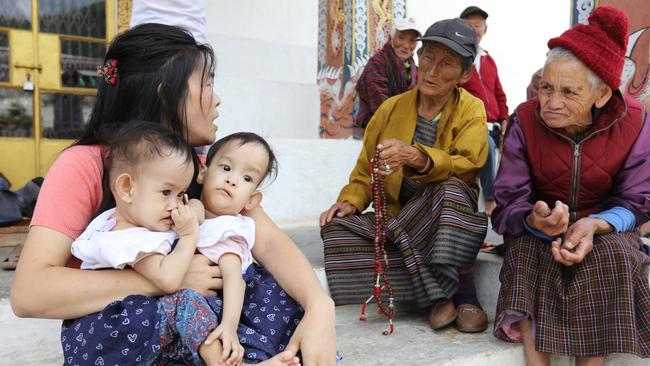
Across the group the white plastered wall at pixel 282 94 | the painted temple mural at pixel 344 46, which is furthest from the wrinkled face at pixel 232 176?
the painted temple mural at pixel 344 46

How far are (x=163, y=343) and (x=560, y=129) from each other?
5.88 ft

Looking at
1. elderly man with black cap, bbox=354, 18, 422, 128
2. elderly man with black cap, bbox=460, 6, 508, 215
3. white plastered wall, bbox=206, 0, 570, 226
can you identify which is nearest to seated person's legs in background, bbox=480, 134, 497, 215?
elderly man with black cap, bbox=460, 6, 508, 215

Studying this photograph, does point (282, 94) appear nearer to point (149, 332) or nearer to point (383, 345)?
point (383, 345)

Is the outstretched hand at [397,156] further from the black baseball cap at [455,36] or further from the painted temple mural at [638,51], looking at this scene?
the painted temple mural at [638,51]

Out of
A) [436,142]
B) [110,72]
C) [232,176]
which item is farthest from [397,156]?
[110,72]

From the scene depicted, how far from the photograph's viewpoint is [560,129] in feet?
7.93

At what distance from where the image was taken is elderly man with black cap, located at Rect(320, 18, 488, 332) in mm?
2498

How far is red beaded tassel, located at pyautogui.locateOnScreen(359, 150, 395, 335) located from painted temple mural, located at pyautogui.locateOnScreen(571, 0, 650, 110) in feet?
6.83

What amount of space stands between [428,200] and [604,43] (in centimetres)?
93

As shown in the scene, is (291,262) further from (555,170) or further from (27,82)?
(27,82)

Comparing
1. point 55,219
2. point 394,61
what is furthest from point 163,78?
point 394,61

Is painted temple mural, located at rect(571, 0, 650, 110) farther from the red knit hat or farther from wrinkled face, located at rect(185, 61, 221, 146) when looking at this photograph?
wrinkled face, located at rect(185, 61, 221, 146)

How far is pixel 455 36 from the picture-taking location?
277 cm

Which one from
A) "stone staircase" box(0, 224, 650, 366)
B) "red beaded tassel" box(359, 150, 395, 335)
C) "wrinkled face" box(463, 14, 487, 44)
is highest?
"wrinkled face" box(463, 14, 487, 44)
